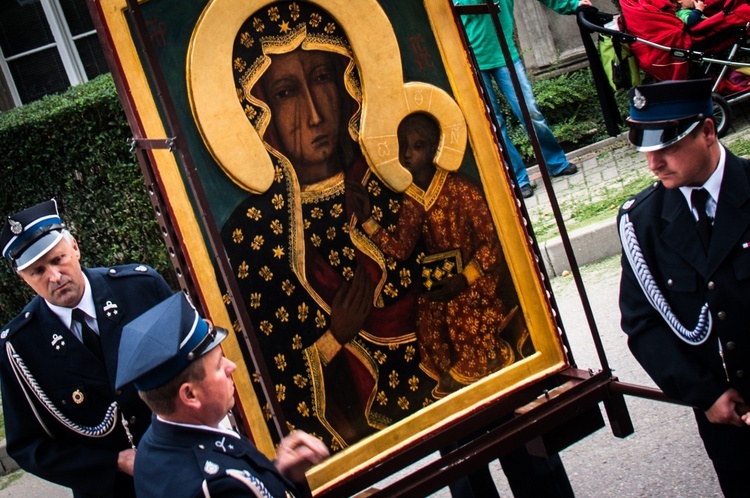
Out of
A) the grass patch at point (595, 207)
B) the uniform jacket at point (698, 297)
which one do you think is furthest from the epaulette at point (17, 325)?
the grass patch at point (595, 207)

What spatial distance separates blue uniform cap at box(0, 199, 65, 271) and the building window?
7916mm

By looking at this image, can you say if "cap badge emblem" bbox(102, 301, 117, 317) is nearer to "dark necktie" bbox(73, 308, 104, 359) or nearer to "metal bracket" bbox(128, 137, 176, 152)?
"dark necktie" bbox(73, 308, 104, 359)

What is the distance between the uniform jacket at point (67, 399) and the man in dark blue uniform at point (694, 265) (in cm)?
161

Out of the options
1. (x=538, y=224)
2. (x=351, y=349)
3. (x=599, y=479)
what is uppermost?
(x=351, y=349)

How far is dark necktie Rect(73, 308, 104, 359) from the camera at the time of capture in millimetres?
3154

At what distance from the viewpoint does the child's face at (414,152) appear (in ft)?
9.77

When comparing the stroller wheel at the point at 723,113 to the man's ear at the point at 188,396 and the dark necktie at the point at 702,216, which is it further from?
the man's ear at the point at 188,396

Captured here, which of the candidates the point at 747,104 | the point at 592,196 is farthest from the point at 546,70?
the point at 592,196

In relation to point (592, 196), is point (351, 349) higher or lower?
higher

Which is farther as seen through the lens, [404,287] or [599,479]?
[599,479]

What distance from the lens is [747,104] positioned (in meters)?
8.66

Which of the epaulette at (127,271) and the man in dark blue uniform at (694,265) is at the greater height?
the epaulette at (127,271)

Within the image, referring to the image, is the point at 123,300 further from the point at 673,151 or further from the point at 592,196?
the point at 592,196

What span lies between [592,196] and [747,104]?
208 cm
